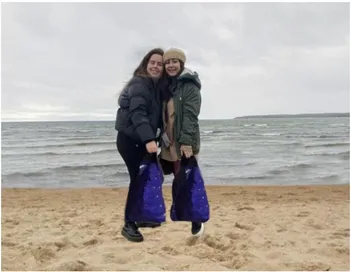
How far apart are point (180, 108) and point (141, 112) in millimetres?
255

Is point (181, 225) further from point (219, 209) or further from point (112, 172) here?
point (112, 172)

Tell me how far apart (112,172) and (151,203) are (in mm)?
11060

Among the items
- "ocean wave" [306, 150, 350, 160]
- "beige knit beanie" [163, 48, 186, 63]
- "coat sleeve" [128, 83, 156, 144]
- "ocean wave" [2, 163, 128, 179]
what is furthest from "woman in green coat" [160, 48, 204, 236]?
"ocean wave" [306, 150, 350, 160]

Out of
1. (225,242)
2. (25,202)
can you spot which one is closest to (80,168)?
(25,202)

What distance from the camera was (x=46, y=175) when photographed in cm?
1381

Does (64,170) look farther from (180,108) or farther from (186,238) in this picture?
(180,108)

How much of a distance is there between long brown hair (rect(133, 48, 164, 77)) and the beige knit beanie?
0.22 ft

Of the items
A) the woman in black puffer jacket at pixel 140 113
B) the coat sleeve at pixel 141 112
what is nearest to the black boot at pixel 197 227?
the woman in black puffer jacket at pixel 140 113

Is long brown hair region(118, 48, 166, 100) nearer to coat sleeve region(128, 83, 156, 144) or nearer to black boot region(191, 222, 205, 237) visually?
coat sleeve region(128, 83, 156, 144)

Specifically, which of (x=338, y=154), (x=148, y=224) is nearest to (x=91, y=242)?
(x=148, y=224)

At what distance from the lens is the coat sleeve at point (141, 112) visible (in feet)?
9.18

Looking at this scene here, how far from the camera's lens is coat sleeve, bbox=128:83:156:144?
2797 millimetres

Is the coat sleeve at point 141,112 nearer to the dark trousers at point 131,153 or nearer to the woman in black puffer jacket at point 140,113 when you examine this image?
the woman in black puffer jacket at point 140,113

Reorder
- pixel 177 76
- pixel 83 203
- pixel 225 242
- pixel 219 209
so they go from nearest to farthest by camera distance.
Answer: pixel 177 76 → pixel 225 242 → pixel 219 209 → pixel 83 203
